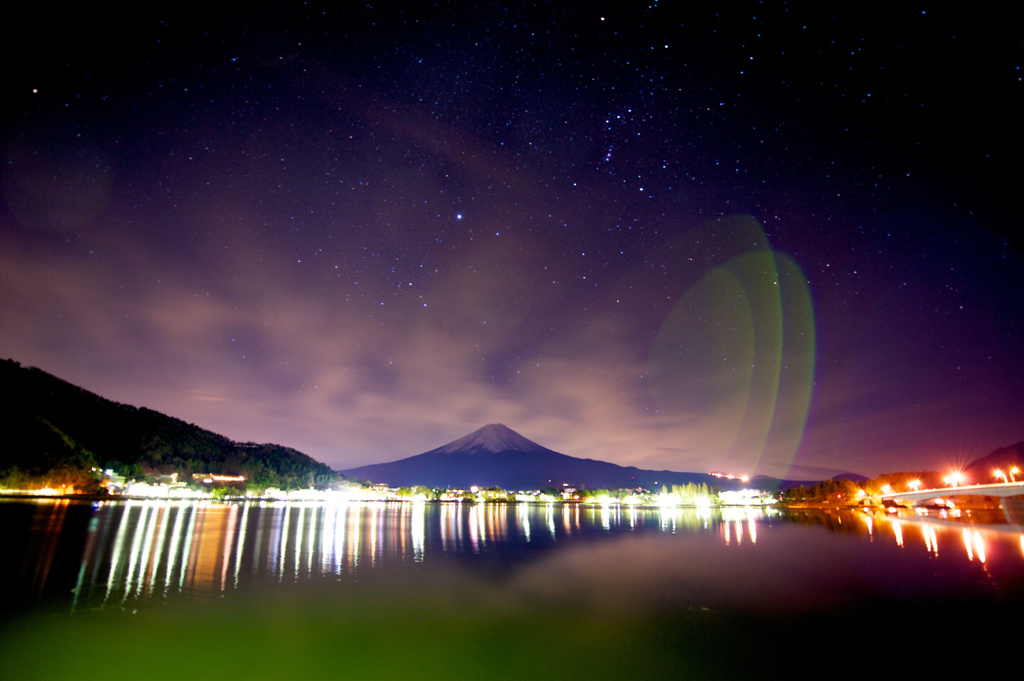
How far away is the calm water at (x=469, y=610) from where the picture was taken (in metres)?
9.95

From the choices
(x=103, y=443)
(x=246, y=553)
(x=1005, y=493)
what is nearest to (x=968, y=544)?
(x=1005, y=493)

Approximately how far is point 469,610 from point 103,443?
150325mm

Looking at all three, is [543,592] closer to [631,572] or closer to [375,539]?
[631,572]

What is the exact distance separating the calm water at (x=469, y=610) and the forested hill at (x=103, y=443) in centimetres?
8146

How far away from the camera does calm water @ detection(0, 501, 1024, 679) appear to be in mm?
9945

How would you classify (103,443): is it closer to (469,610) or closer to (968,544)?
(469,610)

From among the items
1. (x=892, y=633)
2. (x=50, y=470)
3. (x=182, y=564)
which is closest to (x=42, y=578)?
(x=182, y=564)

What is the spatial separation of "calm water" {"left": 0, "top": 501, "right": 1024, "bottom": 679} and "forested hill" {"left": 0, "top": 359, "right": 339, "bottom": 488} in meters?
81.5

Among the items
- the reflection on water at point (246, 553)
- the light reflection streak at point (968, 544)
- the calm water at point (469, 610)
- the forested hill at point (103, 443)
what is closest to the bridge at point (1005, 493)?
the reflection on water at point (246, 553)

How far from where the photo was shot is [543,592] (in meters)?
17.4

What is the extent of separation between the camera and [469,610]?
14.6 m

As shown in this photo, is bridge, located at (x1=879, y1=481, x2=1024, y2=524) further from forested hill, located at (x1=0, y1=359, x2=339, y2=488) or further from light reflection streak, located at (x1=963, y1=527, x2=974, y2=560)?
forested hill, located at (x1=0, y1=359, x2=339, y2=488)

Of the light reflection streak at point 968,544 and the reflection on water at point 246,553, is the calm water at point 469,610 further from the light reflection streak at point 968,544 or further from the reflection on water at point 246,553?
the light reflection streak at point 968,544

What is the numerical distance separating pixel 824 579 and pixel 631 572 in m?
7.59
